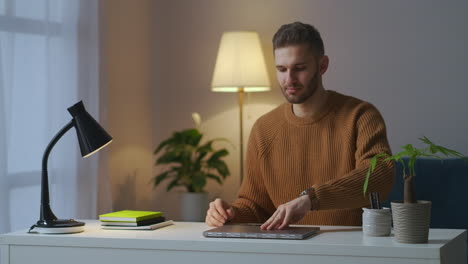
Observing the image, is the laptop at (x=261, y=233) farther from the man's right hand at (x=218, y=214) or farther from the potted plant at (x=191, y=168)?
the potted plant at (x=191, y=168)

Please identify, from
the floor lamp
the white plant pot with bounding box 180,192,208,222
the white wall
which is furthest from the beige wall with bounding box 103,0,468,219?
the white plant pot with bounding box 180,192,208,222

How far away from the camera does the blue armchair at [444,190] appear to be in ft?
10.8

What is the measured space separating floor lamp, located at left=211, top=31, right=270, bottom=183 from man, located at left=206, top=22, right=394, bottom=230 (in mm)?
1202

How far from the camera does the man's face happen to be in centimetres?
254

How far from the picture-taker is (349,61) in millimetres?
4066

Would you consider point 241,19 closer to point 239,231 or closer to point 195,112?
point 195,112

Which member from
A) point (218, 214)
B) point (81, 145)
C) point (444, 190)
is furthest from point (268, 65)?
point (81, 145)

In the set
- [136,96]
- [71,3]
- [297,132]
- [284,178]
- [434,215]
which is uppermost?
[71,3]

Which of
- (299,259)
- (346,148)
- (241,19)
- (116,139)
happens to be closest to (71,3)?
(116,139)

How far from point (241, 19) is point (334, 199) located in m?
2.37

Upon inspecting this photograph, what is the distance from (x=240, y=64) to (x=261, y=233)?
2129 mm

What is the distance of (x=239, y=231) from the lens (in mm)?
1988

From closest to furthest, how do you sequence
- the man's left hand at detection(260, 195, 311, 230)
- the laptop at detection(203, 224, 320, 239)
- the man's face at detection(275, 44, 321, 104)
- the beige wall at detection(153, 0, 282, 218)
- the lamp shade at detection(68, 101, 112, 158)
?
the laptop at detection(203, 224, 320, 239)
the man's left hand at detection(260, 195, 311, 230)
the lamp shade at detection(68, 101, 112, 158)
the man's face at detection(275, 44, 321, 104)
the beige wall at detection(153, 0, 282, 218)

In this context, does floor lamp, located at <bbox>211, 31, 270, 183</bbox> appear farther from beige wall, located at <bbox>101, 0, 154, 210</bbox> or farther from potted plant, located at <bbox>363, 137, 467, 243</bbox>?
potted plant, located at <bbox>363, 137, 467, 243</bbox>
